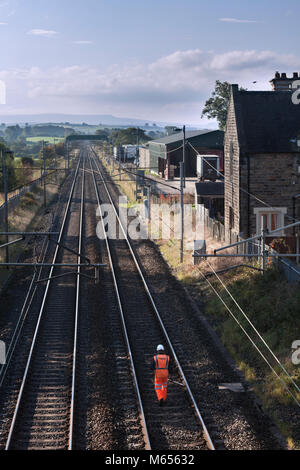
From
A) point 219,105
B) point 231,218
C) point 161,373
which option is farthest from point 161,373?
point 219,105

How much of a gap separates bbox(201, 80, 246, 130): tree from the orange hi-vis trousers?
87.8 meters

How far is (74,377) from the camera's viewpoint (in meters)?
17.0

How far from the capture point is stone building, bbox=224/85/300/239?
→ 29.6m

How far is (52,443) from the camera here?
13523 mm

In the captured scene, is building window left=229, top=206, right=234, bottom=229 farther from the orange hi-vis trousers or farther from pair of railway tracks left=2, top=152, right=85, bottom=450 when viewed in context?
the orange hi-vis trousers

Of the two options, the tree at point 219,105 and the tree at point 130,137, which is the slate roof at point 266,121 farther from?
the tree at point 130,137

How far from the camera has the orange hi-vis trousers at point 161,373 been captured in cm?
1487

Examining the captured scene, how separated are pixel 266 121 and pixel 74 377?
1943 cm

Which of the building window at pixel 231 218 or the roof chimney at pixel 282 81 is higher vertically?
the roof chimney at pixel 282 81

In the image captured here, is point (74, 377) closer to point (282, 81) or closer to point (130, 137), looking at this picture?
point (282, 81)

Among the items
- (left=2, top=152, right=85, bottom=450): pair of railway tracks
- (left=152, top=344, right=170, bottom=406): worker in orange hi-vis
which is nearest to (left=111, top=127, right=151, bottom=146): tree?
(left=2, top=152, right=85, bottom=450): pair of railway tracks

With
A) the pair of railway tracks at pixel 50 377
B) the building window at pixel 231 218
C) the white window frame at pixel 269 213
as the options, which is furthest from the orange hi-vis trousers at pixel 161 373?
the building window at pixel 231 218

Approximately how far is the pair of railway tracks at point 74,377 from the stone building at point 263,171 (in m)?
6.61
